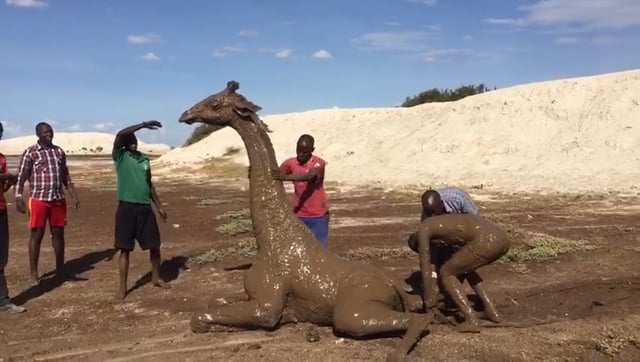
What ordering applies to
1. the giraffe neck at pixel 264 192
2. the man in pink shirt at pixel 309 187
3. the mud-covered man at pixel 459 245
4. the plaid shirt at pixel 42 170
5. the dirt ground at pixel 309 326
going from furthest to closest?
the plaid shirt at pixel 42 170 < the man in pink shirt at pixel 309 187 < the giraffe neck at pixel 264 192 < the mud-covered man at pixel 459 245 < the dirt ground at pixel 309 326

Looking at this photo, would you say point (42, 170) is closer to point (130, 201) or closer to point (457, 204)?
point (130, 201)

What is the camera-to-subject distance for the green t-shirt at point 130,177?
7.96 meters

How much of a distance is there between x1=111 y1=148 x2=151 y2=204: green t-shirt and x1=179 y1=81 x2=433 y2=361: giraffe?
1886 millimetres

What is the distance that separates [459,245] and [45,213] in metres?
5.12

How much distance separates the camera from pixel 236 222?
14.2m

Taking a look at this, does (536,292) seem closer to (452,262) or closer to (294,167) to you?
(452,262)

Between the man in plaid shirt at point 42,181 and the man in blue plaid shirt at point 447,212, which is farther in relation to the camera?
the man in plaid shirt at point 42,181

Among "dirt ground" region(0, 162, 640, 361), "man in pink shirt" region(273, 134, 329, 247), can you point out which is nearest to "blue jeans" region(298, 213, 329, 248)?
"man in pink shirt" region(273, 134, 329, 247)

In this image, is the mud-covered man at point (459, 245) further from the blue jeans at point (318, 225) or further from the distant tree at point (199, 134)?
the distant tree at point (199, 134)

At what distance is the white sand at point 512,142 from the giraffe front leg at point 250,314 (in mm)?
15288

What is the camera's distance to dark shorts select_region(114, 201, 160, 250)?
311 inches

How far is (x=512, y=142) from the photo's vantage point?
2809 cm

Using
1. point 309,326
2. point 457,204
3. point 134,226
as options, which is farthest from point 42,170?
point 457,204

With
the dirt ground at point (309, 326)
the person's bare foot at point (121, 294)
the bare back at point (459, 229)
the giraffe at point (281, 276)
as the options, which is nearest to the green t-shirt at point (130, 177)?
the person's bare foot at point (121, 294)
